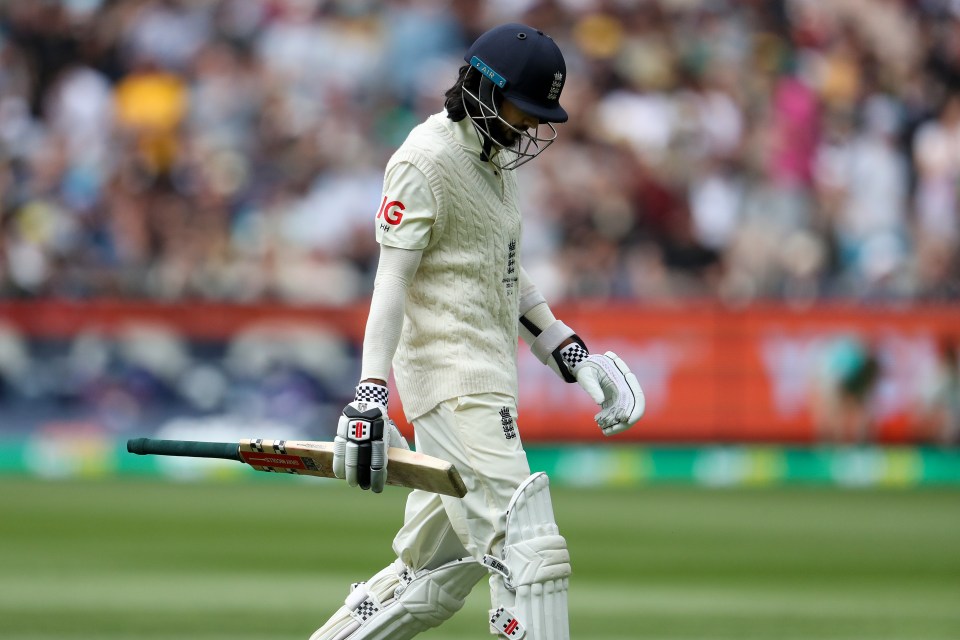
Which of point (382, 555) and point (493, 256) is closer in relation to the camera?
point (493, 256)

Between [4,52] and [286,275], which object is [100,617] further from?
[4,52]

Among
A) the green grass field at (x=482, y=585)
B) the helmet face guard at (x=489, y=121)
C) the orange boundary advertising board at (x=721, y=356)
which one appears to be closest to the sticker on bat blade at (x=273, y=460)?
the helmet face guard at (x=489, y=121)

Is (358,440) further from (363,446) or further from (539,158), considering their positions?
(539,158)

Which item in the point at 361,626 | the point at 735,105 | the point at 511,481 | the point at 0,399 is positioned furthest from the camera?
the point at 735,105

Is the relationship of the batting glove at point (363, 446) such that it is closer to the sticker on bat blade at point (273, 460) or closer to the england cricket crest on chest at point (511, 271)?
the sticker on bat blade at point (273, 460)

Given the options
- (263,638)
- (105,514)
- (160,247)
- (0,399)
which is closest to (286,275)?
(160,247)

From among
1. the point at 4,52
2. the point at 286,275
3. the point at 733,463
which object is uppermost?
the point at 4,52
